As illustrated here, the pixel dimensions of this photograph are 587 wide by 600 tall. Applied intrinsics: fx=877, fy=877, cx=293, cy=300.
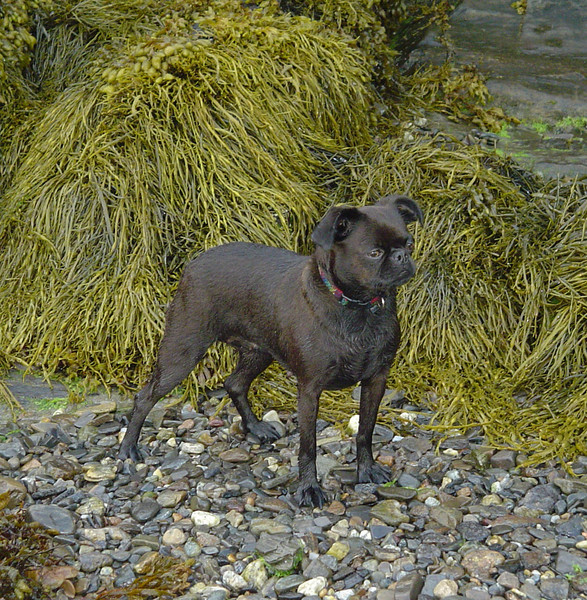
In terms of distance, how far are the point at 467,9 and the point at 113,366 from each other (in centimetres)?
496

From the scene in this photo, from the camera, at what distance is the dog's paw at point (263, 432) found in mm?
4496

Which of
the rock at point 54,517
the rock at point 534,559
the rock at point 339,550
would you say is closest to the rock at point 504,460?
the rock at point 534,559

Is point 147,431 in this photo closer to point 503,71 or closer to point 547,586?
point 547,586

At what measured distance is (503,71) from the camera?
6.86 metres

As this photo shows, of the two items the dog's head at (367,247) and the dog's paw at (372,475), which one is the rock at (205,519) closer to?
the dog's paw at (372,475)

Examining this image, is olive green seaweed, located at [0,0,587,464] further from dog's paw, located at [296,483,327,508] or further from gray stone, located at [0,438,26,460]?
dog's paw, located at [296,483,327,508]

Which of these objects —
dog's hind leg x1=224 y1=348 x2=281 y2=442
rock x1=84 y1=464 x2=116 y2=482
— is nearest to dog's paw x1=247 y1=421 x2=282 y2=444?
dog's hind leg x1=224 y1=348 x2=281 y2=442

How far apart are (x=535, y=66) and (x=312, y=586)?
5.07 meters

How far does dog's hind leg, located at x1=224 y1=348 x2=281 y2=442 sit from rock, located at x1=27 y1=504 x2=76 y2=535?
3.61 feet

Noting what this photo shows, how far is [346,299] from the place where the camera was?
371cm

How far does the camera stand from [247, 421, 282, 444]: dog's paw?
4.50 metres

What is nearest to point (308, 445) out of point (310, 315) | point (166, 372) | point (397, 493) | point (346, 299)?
point (397, 493)

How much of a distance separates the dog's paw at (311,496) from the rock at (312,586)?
57cm

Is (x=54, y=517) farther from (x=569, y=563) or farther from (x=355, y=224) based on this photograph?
(x=569, y=563)
